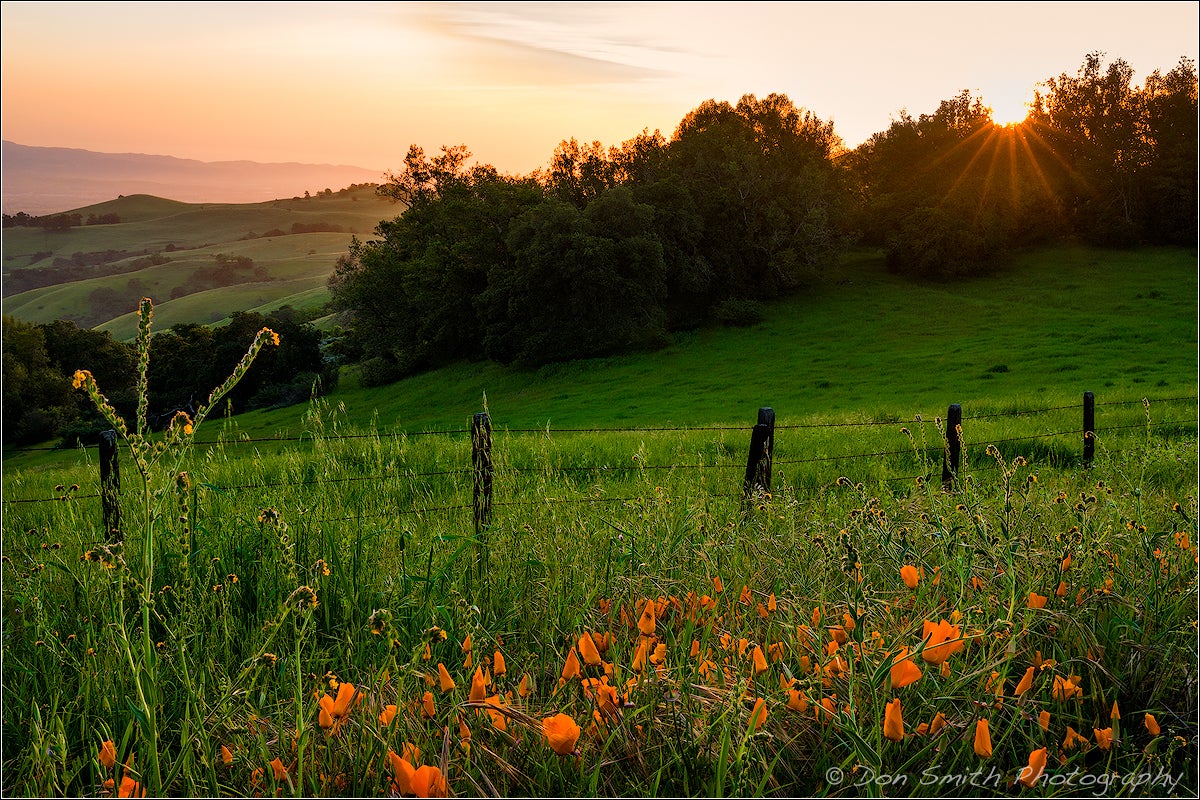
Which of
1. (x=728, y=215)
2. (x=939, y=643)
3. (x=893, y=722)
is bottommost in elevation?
(x=893, y=722)

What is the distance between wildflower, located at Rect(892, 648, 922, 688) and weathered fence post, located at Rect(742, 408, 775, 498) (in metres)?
4.53

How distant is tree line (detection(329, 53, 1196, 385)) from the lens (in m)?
38.0

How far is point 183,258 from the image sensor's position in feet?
492

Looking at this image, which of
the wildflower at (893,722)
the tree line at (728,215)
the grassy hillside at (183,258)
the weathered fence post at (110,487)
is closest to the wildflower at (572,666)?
the wildflower at (893,722)

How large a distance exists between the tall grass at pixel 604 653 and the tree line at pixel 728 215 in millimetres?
33106

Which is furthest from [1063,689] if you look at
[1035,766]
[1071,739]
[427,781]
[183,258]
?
[183,258]

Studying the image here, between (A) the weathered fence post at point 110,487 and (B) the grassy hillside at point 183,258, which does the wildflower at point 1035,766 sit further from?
(B) the grassy hillside at point 183,258

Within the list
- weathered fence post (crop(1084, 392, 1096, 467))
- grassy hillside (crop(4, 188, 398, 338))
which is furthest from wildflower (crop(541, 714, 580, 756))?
grassy hillside (crop(4, 188, 398, 338))

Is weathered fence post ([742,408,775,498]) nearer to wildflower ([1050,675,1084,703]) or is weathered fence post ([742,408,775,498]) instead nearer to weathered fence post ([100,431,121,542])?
wildflower ([1050,675,1084,703])

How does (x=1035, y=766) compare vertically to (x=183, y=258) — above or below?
below

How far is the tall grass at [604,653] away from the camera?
6.46ft

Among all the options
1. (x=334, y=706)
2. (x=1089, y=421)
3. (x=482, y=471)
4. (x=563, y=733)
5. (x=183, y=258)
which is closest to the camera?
(x=563, y=733)

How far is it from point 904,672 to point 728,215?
42.5m

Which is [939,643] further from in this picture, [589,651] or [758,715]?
[589,651]
